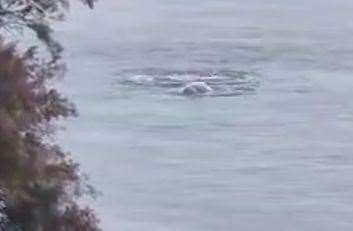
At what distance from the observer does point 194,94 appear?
1404cm

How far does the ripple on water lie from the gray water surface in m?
0.02

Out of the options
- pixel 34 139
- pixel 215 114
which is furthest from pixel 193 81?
pixel 34 139

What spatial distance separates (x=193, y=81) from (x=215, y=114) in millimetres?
1764

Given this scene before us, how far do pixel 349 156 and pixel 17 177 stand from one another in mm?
8674

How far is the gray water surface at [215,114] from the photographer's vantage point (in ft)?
32.6

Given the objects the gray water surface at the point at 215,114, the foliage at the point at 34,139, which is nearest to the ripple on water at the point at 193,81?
the gray water surface at the point at 215,114

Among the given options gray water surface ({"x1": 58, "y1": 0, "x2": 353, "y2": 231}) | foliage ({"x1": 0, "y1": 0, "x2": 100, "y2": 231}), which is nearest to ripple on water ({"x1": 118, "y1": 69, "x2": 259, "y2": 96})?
gray water surface ({"x1": 58, "y1": 0, "x2": 353, "y2": 231})

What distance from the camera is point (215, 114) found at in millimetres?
13055

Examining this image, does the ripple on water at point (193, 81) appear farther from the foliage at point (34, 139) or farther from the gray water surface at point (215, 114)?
the foliage at point (34, 139)

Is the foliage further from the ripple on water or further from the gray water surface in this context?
the ripple on water

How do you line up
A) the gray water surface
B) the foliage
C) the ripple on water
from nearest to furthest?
1. the foliage
2. the gray water surface
3. the ripple on water

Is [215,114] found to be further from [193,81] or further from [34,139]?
[34,139]

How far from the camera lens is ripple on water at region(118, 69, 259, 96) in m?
14.1

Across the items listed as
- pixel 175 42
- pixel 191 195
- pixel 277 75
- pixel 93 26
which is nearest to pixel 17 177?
pixel 191 195
